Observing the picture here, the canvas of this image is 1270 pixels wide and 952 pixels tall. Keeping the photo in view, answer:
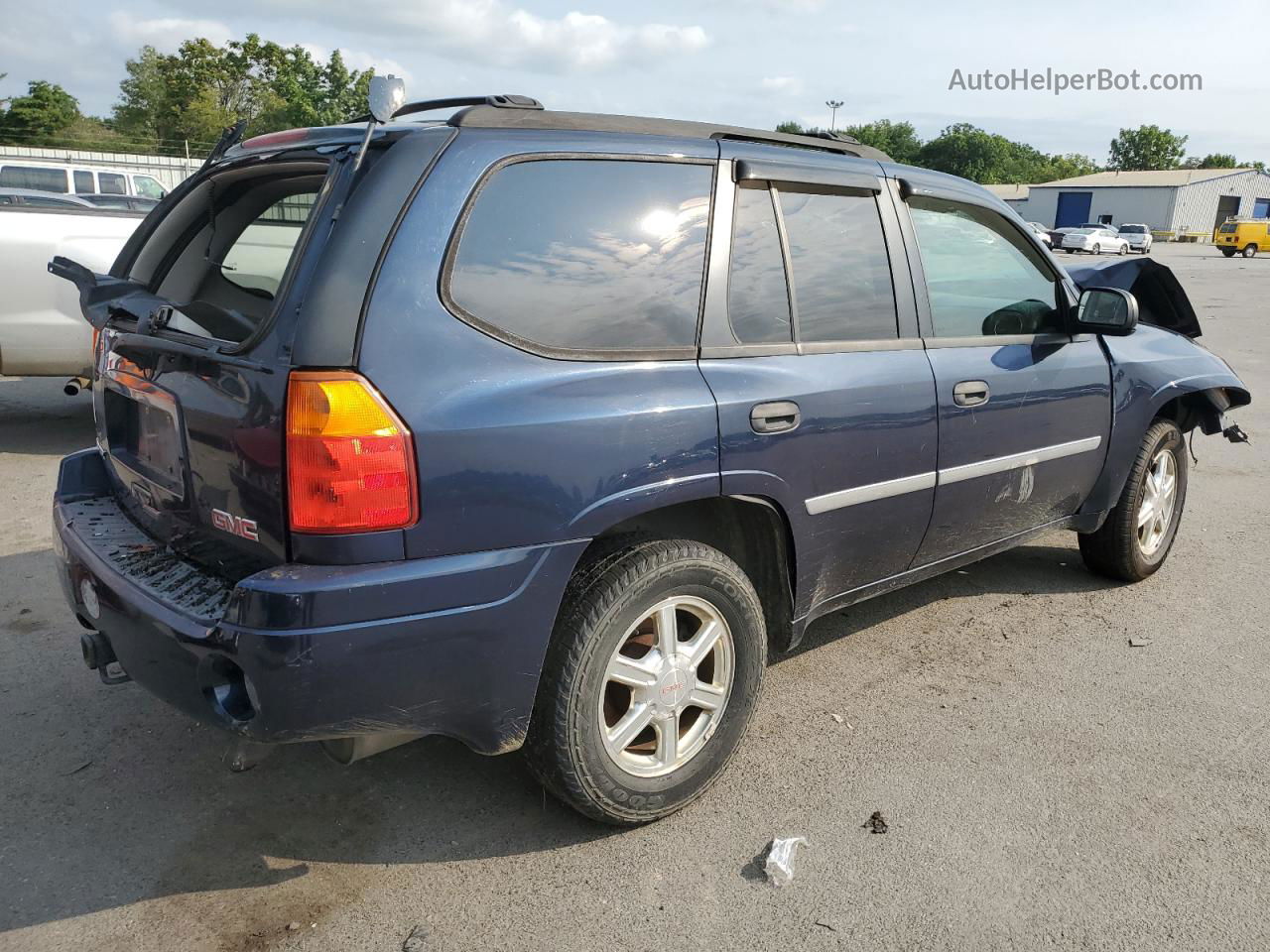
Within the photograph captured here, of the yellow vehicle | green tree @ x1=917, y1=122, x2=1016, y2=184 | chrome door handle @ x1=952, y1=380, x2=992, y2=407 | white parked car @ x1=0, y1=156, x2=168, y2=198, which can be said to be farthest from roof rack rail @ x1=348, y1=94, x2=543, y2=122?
green tree @ x1=917, y1=122, x2=1016, y2=184

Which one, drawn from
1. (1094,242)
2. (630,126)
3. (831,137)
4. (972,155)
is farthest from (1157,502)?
(972,155)

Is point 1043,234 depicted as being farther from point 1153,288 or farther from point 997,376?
point 997,376

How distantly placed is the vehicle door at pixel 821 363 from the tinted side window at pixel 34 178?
18.0 meters

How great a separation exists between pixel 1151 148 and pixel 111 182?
114 m

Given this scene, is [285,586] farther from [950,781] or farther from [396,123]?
[950,781]

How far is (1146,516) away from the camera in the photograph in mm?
4699

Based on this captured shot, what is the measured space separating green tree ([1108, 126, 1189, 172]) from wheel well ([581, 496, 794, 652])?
400 feet

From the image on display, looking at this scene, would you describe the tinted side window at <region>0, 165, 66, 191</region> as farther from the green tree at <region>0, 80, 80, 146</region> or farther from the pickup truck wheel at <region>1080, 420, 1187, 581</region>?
the green tree at <region>0, 80, 80, 146</region>

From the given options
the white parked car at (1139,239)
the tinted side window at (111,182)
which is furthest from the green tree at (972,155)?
the tinted side window at (111,182)

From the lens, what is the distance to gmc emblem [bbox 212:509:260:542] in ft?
7.58

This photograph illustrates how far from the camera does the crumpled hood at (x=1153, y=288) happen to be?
5.34m

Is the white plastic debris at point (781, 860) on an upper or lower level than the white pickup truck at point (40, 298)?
lower

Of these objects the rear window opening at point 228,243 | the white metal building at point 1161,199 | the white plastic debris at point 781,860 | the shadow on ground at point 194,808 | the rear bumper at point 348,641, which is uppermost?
the white metal building at point 1161,199

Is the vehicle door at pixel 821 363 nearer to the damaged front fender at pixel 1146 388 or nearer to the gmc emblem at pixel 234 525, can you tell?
the gmc emblem at pixel 234 525
